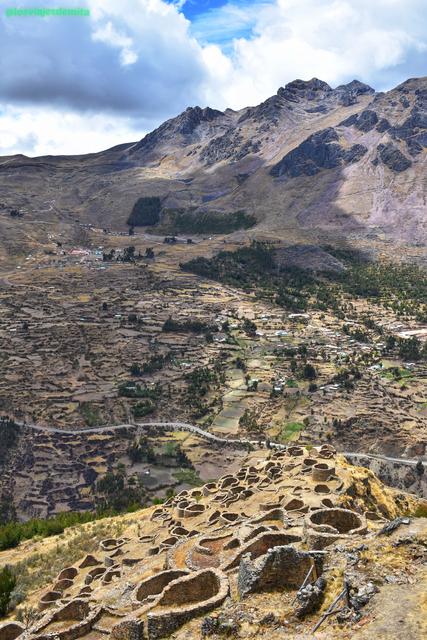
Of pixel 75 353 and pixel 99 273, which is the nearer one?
pixel 75 353

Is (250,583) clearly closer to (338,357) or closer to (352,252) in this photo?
(338,357)

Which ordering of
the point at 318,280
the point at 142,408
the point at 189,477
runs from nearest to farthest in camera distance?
the point at 189,477, the point at 142,408, the point at 318,280

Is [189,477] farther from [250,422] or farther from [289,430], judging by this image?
[289,430]

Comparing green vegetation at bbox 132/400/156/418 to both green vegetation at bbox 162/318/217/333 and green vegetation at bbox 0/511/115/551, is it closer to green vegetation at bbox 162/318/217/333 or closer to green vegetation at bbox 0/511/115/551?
green vegetation at bbox 162/318/217/333

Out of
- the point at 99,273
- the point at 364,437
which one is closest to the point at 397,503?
the point at 364,437

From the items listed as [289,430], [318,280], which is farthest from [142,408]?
[318,280]

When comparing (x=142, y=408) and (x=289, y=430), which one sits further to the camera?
(x=142, y=408)
